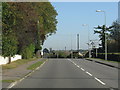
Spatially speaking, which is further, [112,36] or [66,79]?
[112,36]

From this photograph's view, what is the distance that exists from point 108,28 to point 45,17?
38.8 meters

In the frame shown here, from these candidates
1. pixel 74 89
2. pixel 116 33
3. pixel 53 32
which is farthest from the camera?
pixel 116 33

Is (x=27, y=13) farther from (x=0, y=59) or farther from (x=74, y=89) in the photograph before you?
(x=74, y=89)

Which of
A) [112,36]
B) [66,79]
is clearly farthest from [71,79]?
[112,36]

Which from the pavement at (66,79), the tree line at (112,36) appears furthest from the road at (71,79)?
the tree line at (112,36)

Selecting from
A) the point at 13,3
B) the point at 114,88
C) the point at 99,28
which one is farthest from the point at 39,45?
the point at 114,88

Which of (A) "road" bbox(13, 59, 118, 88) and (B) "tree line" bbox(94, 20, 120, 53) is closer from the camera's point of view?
(A) "road" bbox(13, 59, 118, 88)

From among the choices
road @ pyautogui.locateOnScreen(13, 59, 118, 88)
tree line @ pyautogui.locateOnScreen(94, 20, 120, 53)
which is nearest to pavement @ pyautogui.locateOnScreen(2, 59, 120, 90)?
road @ pyautogui.locateOnScreen(13, 59, 118, 88)

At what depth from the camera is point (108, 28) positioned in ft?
341

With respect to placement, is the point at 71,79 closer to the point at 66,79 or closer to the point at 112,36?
the point at 66,79

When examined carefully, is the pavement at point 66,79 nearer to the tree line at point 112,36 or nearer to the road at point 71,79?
the road at point 71,79

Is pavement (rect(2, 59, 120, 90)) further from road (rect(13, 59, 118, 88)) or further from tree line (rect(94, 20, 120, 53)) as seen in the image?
tree line (rect(94, 20, 120, 53))

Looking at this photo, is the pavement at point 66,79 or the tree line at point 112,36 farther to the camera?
the tree line at point 112,36

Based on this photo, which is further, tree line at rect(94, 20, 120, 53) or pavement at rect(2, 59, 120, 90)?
tree line at rect(94, 20, 120, 53)
